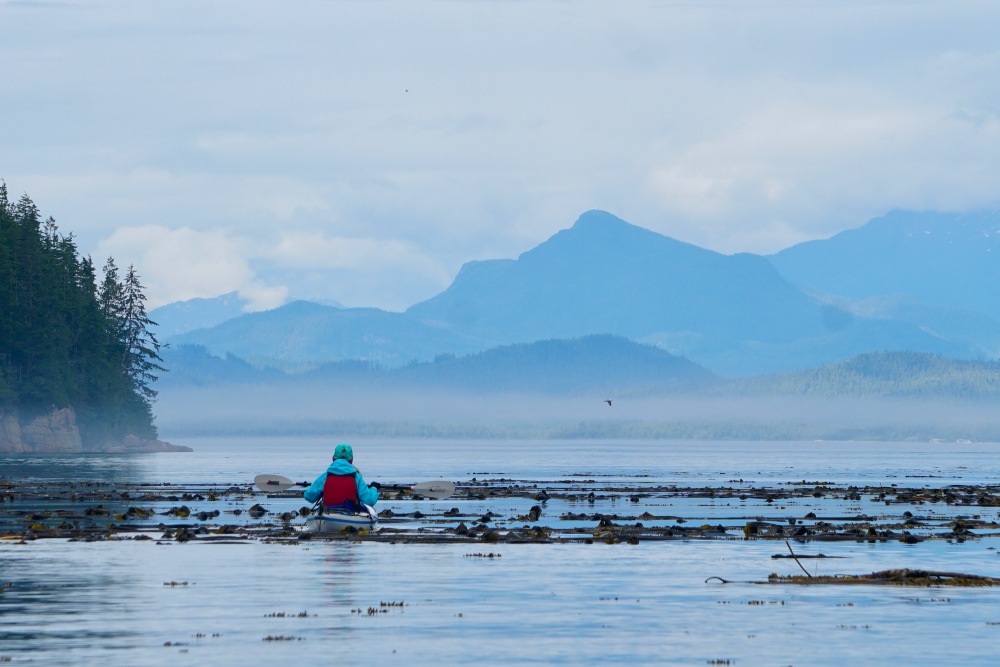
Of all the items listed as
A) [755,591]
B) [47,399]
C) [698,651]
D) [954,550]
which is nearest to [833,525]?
[954,550]

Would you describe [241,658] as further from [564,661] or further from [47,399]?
[47,399]

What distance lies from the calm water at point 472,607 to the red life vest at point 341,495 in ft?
13.1

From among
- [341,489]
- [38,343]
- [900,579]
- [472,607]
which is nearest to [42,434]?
[38,343]

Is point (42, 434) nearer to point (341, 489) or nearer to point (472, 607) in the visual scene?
point (341, 489)

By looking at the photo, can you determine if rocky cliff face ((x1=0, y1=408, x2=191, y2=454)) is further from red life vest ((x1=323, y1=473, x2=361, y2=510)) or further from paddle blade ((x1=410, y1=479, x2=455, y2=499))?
red life vest ((x1=323, y1=473, x2=361, y2=510))

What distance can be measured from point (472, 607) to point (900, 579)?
11311 mm

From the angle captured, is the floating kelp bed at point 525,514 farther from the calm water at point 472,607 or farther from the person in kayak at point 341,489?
the calm water at point 472,607

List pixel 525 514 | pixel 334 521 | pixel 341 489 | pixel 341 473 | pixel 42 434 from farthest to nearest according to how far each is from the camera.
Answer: pixel 42 434 < pixel 525 514 < pixel 341 489 < pixel 334 521 < pixel 341 473

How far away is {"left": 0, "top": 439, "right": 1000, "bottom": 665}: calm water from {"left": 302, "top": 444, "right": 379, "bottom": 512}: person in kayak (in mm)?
3591

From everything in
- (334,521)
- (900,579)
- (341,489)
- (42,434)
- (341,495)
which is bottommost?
(900,579)

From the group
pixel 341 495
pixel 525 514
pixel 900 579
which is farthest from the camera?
pixel 525 514

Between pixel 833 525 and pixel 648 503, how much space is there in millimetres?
20855

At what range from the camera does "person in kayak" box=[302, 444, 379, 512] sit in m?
53.3

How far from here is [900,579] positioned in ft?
127
